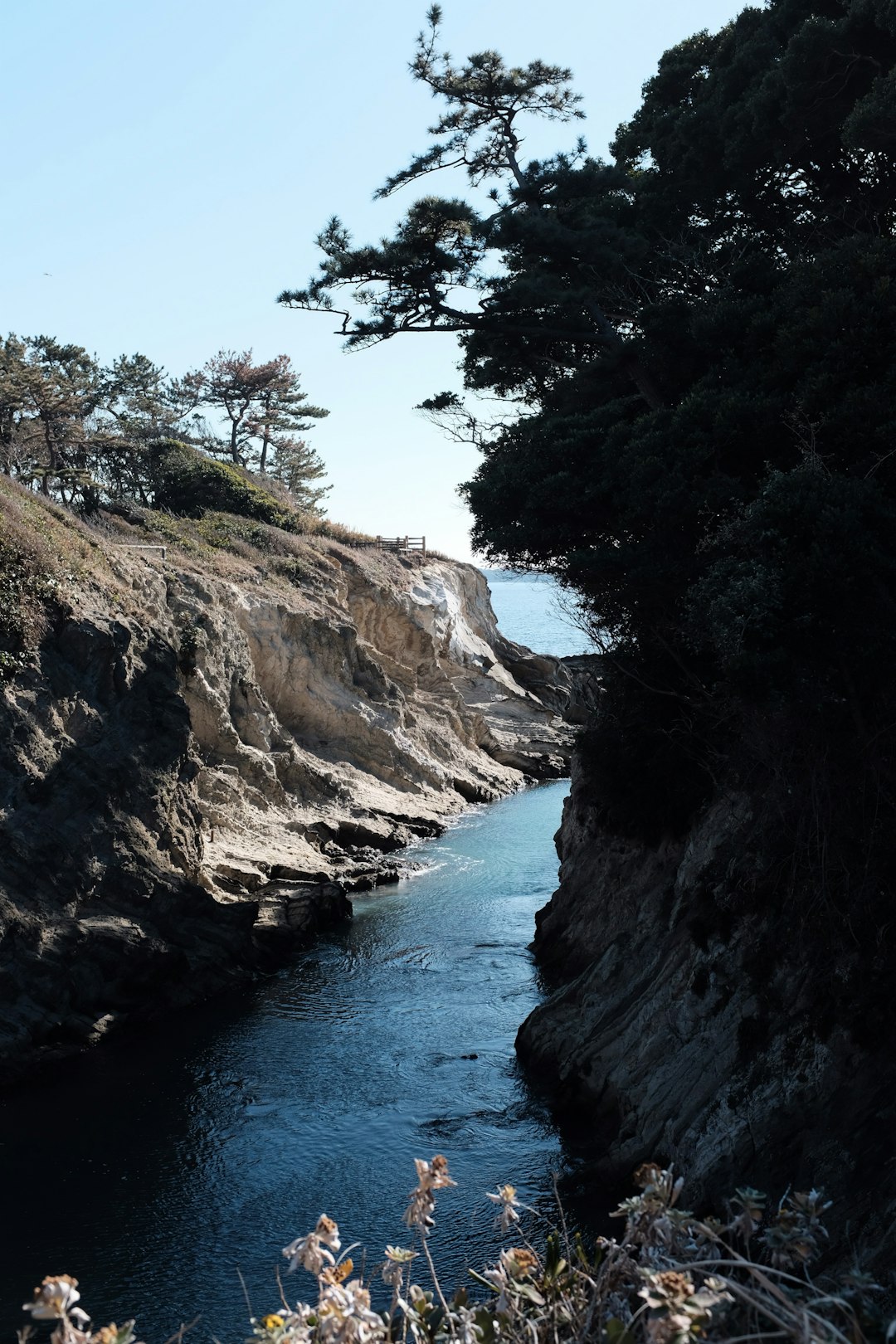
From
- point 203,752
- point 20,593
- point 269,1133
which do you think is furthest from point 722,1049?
point 203,752

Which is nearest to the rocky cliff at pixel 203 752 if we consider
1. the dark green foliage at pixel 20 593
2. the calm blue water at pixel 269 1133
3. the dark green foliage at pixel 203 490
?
the dark green foliage at pixel 20 593

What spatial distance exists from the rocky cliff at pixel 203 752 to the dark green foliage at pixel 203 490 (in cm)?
373

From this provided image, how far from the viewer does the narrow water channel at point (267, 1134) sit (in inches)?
537

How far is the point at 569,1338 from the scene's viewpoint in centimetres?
522

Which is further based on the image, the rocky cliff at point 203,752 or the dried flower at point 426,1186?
the rocky cliff at point 203,752

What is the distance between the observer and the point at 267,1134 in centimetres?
1708

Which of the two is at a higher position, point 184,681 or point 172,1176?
point 184,681

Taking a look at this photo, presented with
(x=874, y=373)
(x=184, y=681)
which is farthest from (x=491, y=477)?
(x=184, y=681)

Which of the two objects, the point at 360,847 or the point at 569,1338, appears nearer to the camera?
the point at 569,1338

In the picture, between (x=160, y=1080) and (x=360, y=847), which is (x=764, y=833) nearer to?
(x=160, y=1080)

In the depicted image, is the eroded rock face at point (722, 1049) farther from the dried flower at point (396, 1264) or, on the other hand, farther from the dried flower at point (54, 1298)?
the dried flower at point (54, 1298)

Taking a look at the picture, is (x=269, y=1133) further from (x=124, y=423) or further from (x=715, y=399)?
(x=124, y=423)

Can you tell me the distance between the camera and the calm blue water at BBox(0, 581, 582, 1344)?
1364cm

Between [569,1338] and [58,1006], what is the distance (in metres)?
17.3
